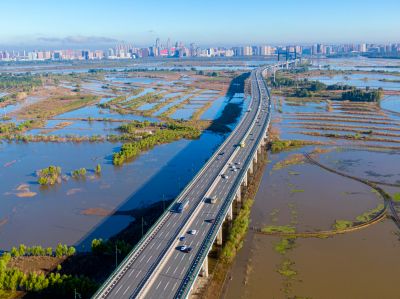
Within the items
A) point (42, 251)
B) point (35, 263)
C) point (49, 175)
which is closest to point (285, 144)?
point (49, 175)

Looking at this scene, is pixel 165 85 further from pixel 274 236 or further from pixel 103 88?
pixel 274 236

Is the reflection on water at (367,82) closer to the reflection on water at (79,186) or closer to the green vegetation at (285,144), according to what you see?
the green vegetation at (285,144)

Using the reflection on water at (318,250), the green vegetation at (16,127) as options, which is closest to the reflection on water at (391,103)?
the reflection on water at (318,250)

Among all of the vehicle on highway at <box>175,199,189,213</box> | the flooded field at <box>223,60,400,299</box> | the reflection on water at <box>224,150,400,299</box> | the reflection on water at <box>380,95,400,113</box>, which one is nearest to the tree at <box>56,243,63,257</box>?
the vehicle on highway at <box>175,199,189,213</box>

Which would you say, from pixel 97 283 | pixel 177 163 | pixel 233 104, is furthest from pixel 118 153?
pixel 233 104

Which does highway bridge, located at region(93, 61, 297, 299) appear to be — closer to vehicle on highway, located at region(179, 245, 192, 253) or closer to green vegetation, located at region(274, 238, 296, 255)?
vehicle on highway, located at region(179, 245, 192, 253)
